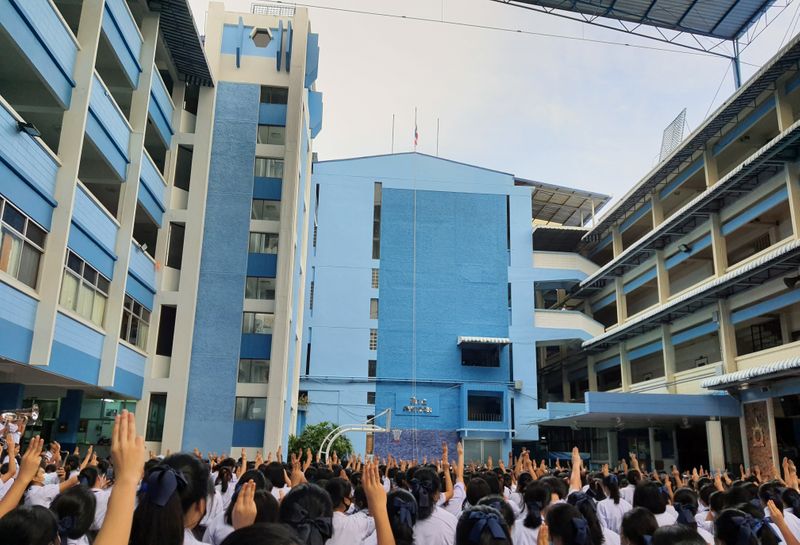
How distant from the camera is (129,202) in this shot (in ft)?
60.3

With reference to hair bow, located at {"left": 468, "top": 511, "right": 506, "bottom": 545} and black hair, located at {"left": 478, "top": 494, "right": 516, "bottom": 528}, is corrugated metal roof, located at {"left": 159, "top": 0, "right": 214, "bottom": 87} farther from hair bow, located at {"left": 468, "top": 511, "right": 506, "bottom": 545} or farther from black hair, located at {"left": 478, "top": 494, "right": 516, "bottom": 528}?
hair bow, located at {"left": 468, "top": 511, "right": 506, "bottom": 545}

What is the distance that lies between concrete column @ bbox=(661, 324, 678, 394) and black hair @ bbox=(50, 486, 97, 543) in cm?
2625

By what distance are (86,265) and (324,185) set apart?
65.7 ft

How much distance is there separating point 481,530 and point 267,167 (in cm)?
2309

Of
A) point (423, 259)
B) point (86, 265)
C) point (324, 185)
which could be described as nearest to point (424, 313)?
point (423, 259)

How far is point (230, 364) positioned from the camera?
2247cm

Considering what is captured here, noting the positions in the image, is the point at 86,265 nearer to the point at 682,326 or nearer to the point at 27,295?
the point at 27,295

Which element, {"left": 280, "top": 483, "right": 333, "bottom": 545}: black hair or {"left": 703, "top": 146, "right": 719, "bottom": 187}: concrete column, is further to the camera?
{"left": 703, "top": 146, "right": 719, "bottom": 187}: concrete column

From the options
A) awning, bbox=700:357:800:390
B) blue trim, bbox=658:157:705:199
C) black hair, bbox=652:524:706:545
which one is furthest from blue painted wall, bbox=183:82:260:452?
black hair, bbox=652:524:706:545

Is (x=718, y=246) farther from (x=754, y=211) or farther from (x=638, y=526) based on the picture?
(x=638, y=526)

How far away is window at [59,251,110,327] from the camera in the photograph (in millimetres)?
15445

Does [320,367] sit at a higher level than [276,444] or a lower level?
higher

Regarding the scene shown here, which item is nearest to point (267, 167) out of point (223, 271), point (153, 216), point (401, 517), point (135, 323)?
point (223, 271)

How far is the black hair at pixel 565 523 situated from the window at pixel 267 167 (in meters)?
22.1
